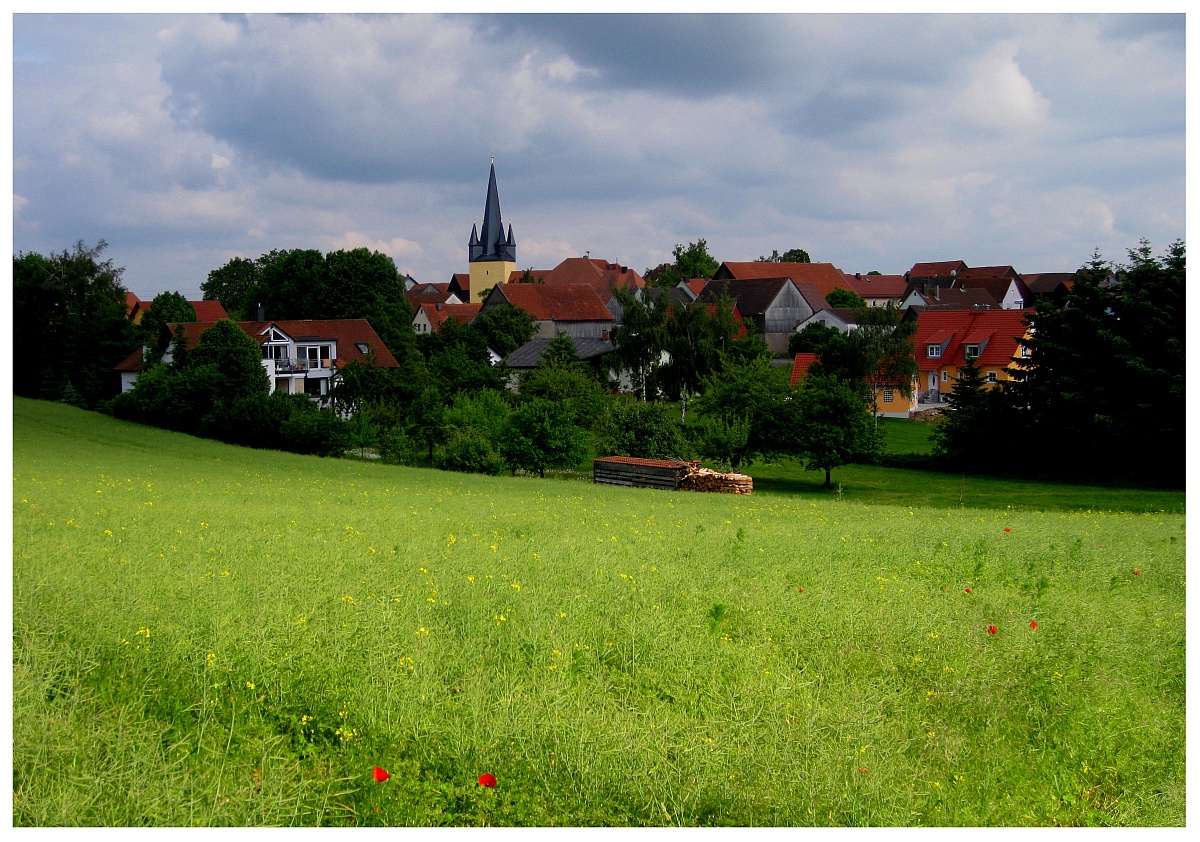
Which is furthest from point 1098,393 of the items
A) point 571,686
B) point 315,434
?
point 571,686

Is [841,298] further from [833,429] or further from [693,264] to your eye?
[833,429]

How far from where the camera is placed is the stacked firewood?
100ft

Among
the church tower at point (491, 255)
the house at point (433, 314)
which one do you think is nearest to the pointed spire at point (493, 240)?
the church tower at point (491, 255)

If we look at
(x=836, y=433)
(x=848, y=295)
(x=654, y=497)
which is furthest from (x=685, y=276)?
(x=654, y=497)

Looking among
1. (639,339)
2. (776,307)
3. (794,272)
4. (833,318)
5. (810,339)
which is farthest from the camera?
(794,272)

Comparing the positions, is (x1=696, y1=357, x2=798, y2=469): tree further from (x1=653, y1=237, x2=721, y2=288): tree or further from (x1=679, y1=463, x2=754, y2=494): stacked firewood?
(x1=653, y1=237, x2=721, y2=288): tree

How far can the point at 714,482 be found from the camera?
30.7 m

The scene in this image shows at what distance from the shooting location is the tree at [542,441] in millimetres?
34938

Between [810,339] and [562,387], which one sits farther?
[810,339]

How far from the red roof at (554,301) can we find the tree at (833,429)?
206 feet

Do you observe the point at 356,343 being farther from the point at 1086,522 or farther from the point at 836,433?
the point at 1086,522

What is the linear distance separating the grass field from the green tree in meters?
24.6

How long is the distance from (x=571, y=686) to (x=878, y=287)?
152783 millimetres

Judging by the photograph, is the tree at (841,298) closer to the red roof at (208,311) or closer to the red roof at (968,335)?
the red roof at (968,335)
